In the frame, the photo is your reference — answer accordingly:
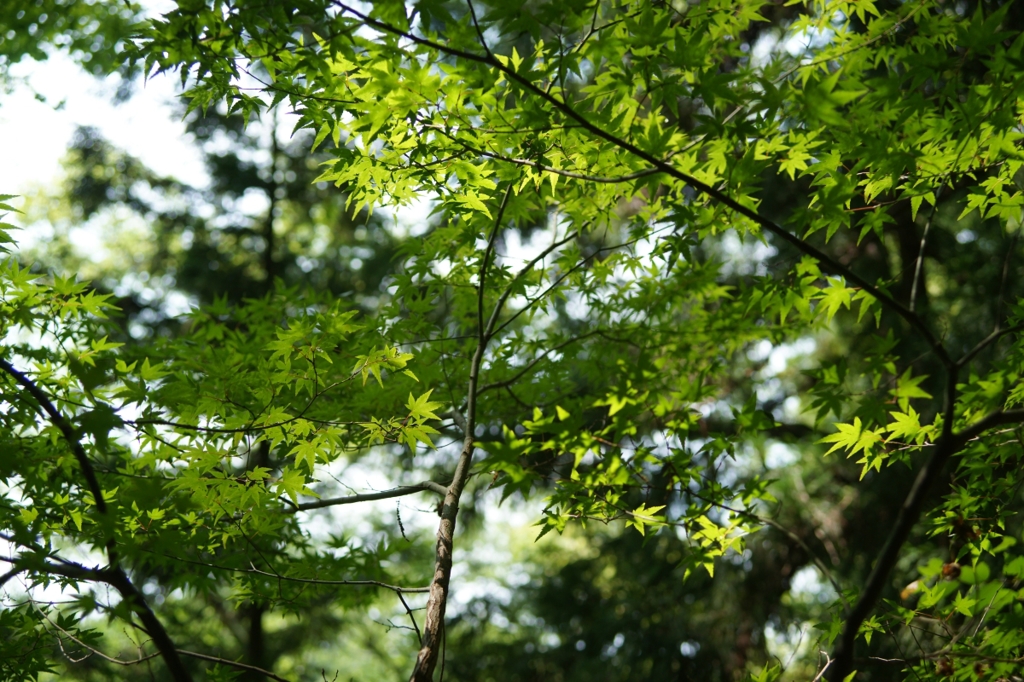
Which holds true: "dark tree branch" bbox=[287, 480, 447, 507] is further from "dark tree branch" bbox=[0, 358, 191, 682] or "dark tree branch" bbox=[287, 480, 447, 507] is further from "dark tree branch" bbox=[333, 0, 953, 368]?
"dark tree branch" bbox=[333, 0, 953, 368]

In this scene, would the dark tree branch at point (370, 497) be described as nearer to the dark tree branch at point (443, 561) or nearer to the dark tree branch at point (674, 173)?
the dark tree branch at point (443, 561)

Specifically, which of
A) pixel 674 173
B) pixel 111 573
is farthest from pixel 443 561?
pixel 674 173

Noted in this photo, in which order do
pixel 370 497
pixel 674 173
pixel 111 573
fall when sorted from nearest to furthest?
pixel 111 573, pixel 674 173, pixel 370 497

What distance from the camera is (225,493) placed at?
7.11 feet

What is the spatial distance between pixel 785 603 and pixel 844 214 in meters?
5.43

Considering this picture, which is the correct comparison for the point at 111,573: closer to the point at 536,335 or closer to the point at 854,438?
the point at 854,438

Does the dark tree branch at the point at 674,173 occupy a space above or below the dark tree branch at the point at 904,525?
above

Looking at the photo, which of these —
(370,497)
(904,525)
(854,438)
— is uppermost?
(370,497)

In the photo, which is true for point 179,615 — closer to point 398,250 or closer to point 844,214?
point 398,250

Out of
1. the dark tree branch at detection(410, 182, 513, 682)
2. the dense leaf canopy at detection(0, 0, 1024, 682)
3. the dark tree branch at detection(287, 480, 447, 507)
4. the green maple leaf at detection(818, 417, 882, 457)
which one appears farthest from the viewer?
the dark tree branch at detection(287, 480, 447, 507)

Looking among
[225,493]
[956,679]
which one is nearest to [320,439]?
[225,493]

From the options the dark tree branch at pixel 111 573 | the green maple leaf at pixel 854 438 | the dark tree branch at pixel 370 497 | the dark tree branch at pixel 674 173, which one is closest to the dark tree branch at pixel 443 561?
the dark tree branch at pixel 370 497

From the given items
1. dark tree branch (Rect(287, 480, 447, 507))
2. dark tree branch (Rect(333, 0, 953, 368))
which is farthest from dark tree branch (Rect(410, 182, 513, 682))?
dark tree branch (Rect(333, 0, 953, 368))

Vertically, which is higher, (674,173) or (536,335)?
(536,335)
